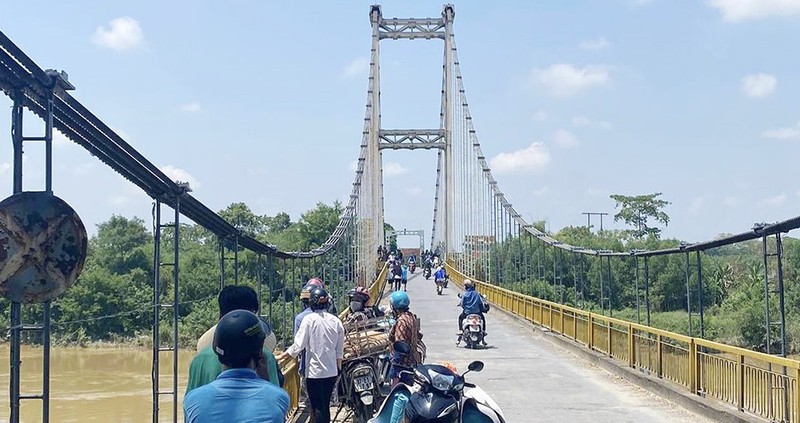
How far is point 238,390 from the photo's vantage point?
2.95 meters

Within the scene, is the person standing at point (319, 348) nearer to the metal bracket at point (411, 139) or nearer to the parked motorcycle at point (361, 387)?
the parked motorcycle at point (361, 387)

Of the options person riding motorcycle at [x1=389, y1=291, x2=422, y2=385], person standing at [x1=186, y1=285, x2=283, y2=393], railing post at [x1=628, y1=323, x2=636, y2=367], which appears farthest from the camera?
railing post at [x1=628, y1=323, x2=636, y2=367]

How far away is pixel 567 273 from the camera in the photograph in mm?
45531

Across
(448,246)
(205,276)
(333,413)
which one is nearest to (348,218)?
(205,276)

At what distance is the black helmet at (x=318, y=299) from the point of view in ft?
26.1

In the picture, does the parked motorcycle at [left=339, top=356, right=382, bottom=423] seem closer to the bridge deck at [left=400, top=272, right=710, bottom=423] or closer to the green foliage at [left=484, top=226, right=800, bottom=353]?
the bridge deck at [left=400, top=272, right=710, bottom=423]

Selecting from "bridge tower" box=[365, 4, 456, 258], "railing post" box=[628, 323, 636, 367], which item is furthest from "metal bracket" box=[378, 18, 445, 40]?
"railing post" box=[628, 323, 636, 367]

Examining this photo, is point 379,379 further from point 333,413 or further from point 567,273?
point 567,273

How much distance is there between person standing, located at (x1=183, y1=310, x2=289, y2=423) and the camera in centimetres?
291

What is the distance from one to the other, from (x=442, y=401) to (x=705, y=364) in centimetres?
678

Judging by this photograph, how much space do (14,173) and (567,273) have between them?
1690 inches

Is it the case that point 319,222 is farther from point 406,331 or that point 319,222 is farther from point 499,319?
point 406,331

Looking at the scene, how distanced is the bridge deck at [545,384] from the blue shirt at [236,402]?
727 centimetres

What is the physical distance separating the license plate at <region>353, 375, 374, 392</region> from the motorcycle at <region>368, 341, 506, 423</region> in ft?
13.3
